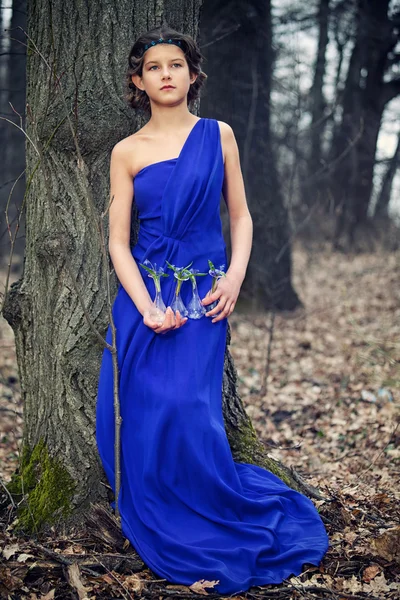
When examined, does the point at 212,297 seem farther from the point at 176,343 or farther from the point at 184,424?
the point at 184,424

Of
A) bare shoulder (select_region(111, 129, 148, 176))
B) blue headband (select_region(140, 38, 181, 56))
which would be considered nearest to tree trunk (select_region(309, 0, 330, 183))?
blue headband (select_region(140, 38, 181, 56))

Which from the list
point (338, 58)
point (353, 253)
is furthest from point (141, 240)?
point (338, 58)

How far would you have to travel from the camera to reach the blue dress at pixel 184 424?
2.74 metres

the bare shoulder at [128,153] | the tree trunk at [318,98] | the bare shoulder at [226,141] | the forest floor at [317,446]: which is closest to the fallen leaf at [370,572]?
the forest floor at [317,446]

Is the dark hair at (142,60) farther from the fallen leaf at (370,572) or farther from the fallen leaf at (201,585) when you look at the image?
the fallen leaf at (370,572)

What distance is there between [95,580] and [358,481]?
6.36 feet

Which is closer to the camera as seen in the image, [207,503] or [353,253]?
[207,503]

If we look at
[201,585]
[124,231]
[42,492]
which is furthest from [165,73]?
[201,585]

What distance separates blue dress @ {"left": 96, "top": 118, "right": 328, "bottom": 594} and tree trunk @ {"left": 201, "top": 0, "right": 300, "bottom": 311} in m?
5.38

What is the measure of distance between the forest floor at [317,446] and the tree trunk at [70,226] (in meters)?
0.27

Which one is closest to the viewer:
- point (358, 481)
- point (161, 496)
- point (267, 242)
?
point (161, 496)

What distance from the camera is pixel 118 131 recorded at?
9.95 ft

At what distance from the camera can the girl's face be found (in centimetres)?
278

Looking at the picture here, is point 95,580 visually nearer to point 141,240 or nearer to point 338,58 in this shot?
point 141,240
